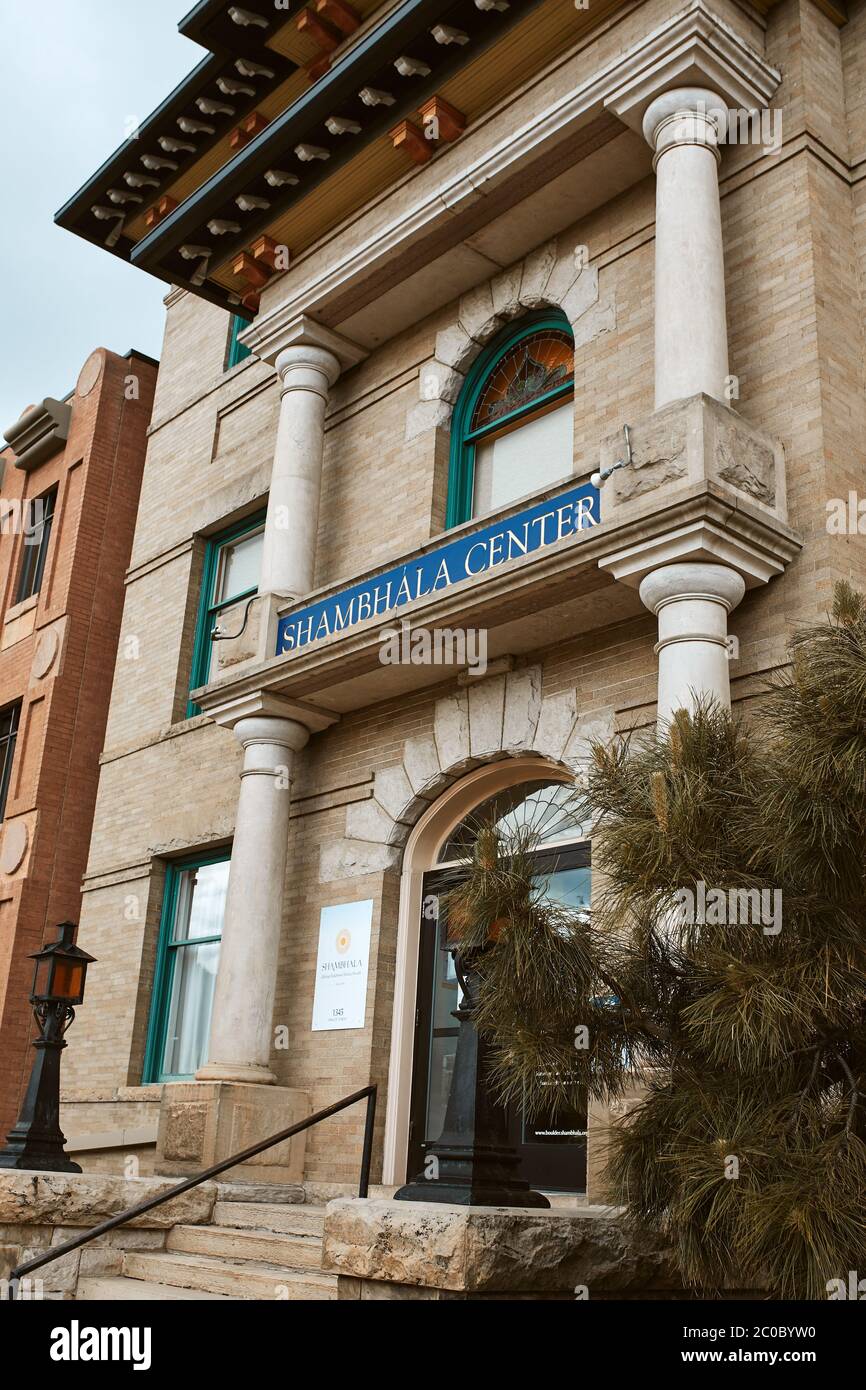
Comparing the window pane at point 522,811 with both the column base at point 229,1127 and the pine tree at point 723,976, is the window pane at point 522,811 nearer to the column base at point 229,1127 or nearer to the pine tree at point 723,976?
the column base at point 229,1127

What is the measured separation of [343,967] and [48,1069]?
2.70 metres

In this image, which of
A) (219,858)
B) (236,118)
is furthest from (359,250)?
(219,858)

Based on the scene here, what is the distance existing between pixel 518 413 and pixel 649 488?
334 cm

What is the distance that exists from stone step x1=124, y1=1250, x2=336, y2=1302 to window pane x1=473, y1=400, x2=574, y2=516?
19.9ft

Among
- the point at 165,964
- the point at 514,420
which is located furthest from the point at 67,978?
the point at 514,420

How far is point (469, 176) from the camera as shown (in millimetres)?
10875

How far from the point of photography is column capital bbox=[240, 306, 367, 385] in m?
12.8

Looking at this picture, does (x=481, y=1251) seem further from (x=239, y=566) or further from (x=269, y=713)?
(x=239, y=566)

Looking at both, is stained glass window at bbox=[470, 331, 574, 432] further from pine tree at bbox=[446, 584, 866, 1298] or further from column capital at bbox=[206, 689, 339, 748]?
pine tree at bbox=[446, 584, 866, 1298]

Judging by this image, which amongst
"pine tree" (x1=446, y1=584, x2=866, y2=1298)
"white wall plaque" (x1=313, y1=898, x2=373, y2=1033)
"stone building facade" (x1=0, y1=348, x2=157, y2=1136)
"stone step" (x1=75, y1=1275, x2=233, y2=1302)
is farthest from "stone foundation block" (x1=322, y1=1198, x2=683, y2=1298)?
"stone building facade" (x1=0, y1=348, x2=157, y2=1136)

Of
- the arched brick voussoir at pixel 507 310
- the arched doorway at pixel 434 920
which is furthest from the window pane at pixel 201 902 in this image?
the arched brick voussoir at pixel 507 310

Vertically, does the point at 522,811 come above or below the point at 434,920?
above

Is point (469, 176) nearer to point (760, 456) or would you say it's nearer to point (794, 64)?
point (794, 64)

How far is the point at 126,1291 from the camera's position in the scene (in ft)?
24.9
